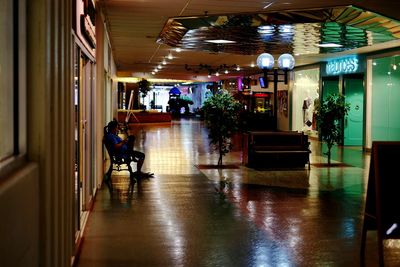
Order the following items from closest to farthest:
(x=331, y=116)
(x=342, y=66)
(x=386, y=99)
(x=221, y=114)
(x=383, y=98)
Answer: (x=221, y=114) → (x=331, y=116) → (x=386, y=99) → (x=383, y=98) → (x=342, y=66)

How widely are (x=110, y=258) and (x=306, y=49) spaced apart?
12.8m

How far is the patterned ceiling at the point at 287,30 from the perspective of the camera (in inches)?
398

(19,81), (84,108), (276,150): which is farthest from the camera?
(276,150)

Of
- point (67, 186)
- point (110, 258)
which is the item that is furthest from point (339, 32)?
point (67, 186)

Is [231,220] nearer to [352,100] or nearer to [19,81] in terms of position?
[19,81]

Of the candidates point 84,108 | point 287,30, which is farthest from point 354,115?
point 84,108

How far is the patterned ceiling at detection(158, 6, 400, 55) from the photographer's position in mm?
10097

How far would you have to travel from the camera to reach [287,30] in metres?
12.0

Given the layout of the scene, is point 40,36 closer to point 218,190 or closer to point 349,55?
point 218,190

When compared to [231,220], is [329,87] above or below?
above

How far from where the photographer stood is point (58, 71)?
11.0 ft

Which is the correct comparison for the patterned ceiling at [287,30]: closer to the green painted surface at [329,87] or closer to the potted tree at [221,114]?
the potted tree at [221,114]

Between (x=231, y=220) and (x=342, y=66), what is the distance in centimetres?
1360

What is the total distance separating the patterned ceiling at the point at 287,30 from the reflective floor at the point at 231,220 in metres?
Result: 3.21
